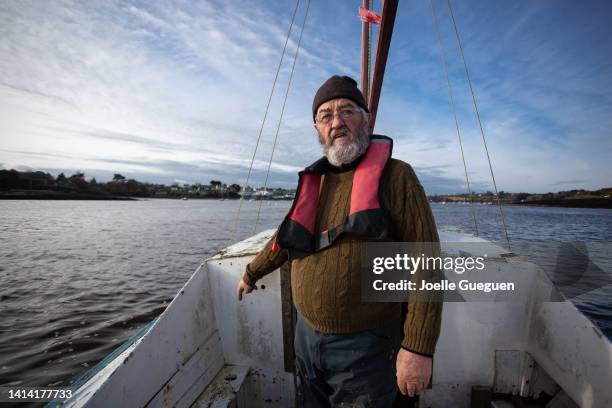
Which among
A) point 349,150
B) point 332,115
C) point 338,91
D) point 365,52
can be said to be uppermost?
point 365,52

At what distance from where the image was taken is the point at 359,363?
1690 mm

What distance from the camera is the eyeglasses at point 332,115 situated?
6.49 ft

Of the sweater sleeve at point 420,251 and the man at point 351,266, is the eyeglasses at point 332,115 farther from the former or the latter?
the sweater sleeve at point 420,251

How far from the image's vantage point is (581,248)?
25.1 metres

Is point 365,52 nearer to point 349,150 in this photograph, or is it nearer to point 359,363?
point 349,150

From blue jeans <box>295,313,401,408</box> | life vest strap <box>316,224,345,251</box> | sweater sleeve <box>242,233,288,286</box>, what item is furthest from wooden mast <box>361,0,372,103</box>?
blue jeans <box>295,313,401,408</box>

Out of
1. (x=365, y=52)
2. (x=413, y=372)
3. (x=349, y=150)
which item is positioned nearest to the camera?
(x=413, y=372)

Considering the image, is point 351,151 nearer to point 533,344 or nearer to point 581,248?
point 533,344

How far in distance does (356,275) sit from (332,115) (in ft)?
3.58

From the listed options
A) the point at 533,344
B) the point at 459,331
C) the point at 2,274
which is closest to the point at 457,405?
the point at 459,331

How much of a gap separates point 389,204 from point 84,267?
16566mm

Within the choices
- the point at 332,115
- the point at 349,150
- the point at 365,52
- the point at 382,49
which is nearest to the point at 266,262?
the point at 349,150

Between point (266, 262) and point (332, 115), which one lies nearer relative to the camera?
point (332, 115)

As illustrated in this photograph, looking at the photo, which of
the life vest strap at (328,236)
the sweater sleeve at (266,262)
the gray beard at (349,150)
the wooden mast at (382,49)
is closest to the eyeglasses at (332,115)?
Answer: the gray beard at (349,150)
